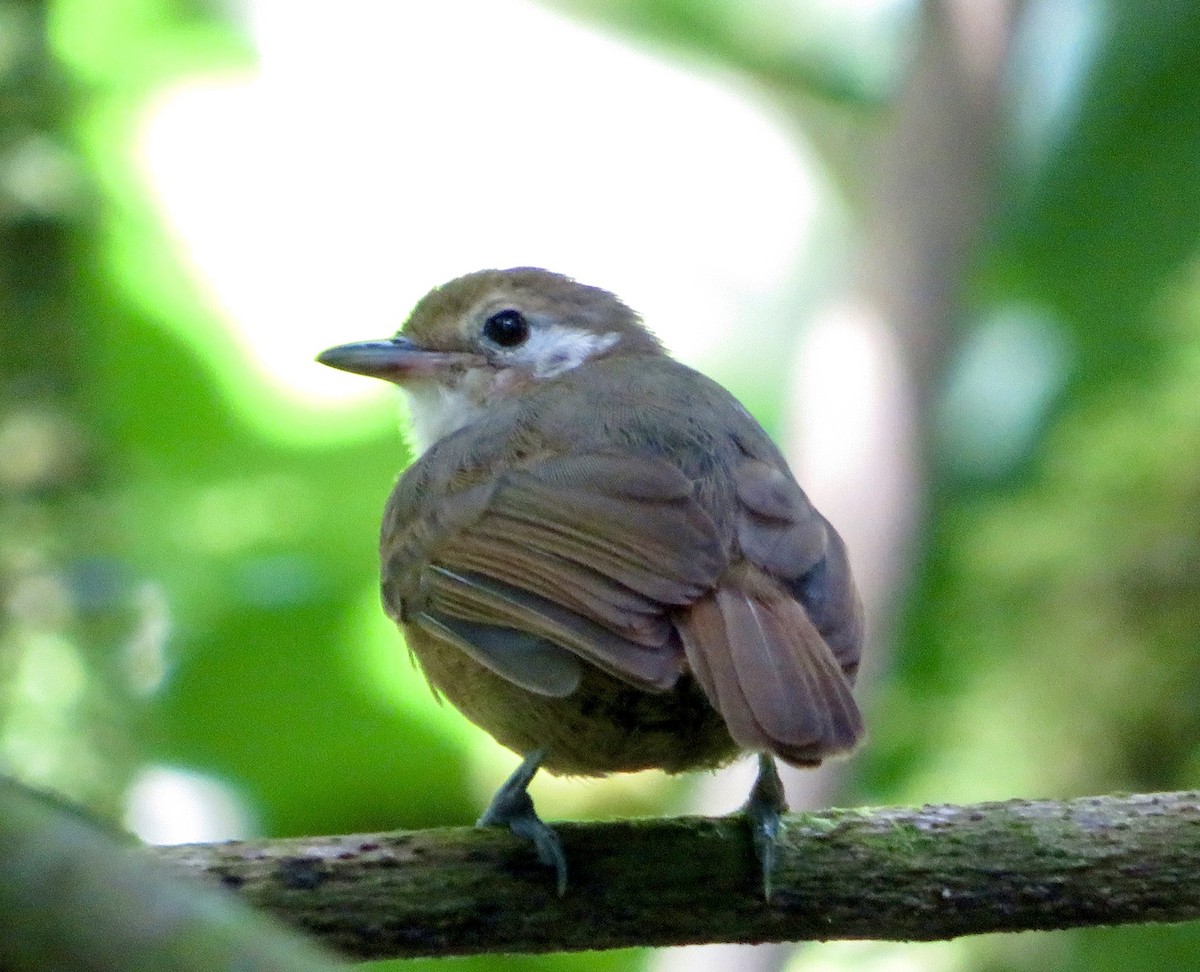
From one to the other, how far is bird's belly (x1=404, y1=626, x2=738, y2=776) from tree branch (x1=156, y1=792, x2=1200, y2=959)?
0.83 ft

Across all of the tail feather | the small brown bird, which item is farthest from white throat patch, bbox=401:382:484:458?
the tail feather

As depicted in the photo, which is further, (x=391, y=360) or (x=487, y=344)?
(x=487, y=344)

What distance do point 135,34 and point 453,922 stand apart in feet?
14.5

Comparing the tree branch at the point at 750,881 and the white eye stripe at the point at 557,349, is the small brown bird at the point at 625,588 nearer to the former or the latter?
the tree branch at the point at 750,881

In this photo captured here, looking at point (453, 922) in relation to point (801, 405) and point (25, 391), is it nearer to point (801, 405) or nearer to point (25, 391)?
point (801, 405)

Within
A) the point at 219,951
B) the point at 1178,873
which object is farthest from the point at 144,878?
the point at 1178,873

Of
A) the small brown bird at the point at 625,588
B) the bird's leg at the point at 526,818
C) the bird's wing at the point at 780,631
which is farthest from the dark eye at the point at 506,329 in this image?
the bird's leg at the point at 526,818

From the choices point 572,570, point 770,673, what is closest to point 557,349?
point 572,570

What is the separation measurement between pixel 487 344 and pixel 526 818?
1710 millimetres

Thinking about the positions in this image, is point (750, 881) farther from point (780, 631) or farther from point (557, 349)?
point (557, 349)

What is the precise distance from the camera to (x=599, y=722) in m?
3.15

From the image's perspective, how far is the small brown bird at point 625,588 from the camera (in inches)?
112

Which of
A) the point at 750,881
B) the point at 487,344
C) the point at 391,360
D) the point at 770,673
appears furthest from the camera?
the point at 487,344

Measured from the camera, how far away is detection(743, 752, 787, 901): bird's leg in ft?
9.59
